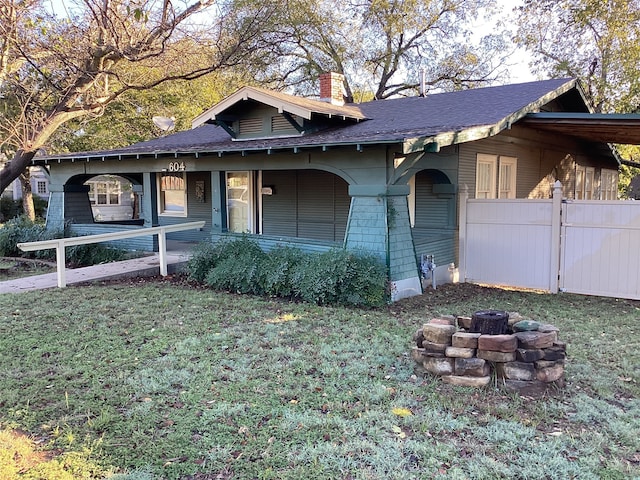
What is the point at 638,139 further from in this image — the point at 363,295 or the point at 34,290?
the point at 34,290

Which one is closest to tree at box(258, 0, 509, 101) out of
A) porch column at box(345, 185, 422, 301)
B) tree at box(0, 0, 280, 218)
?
tree at box(0, 0, 280, 218)

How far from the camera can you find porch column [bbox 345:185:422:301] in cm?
758

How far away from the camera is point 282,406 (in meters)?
3.84

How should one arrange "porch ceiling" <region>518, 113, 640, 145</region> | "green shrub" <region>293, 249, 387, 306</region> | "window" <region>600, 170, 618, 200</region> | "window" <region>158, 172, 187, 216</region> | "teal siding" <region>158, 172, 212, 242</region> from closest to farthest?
"green shrub" <region>293, 249, 387, 306</region>
"porch ceiling" <region>518, 113, 640, 145</region>
"teal siding" <region>158, 172, 212, 242</region>
"window" <region>158, 172, 187, 216</region>
"window" <region>600, 170, 618, 200</region>

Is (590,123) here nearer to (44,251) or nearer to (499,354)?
(499,354)

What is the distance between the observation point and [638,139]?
11484 mm

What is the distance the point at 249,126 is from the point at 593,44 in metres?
15.9

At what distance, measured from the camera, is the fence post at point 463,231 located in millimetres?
9328

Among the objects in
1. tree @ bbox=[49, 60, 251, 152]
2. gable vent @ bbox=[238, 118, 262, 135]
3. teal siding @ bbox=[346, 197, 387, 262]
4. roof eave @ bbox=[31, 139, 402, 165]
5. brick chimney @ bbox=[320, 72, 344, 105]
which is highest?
tree @ bbox=[49, 60, 251, 152]

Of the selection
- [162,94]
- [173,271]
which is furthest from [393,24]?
[173,271]

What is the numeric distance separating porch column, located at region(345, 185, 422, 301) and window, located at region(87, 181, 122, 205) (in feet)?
84.5

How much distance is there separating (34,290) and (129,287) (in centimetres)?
142

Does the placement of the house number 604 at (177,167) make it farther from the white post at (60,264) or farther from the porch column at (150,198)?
the white post at (60,264)

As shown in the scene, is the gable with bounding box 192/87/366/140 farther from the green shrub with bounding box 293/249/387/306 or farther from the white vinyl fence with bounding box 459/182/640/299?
A: the green shrub with bounding box 293/249/387/306
